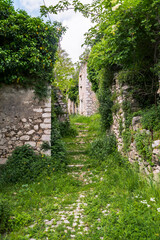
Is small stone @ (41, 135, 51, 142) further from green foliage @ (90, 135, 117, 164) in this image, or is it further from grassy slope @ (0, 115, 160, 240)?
green foliage @ (90, 135, 117, 164)

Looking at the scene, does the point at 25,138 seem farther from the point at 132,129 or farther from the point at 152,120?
the point at 152,120

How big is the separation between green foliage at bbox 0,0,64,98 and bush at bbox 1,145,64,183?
67.8 inches

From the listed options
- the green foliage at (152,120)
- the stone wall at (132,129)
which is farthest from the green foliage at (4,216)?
the green foliage at (152,120)

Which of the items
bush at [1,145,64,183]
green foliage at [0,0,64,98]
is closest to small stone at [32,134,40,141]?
bush at [1,145,64,183]

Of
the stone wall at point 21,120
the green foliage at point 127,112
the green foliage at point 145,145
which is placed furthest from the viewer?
the stone wall at point 21,120

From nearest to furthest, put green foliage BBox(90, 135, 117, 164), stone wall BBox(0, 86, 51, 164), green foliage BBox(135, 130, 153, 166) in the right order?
green foliage BBox(135, 130, 153, 166) → stone wall BBox(0, 86, 51, 164) → green foliage BBox(90, 135, 117, 164)

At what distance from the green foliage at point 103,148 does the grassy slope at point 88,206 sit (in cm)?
78

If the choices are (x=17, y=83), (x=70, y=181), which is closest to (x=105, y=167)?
(x=70, y=181)

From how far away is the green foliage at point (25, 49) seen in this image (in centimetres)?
419

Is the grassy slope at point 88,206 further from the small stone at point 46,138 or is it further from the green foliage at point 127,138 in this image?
the small stone at point 46,138

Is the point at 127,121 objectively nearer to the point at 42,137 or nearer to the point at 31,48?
the point at 42,137

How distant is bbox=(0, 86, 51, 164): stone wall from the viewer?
184 inches

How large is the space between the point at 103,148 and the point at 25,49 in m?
3.83

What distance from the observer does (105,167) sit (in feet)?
15.1
